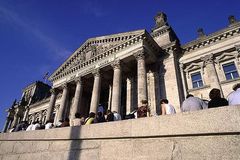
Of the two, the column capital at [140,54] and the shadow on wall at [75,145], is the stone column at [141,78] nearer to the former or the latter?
the column capital at [140,54]

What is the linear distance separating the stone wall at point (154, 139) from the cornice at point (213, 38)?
17974mm

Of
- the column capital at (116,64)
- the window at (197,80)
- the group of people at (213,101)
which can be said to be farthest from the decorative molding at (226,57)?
the group of people at (213,101)

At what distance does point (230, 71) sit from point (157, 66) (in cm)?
760

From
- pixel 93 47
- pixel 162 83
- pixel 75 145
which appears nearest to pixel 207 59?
pixel 162 83

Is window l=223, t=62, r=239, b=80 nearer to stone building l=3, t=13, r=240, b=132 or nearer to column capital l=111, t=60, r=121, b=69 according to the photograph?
stone building l=3, t=13, r=240, b=132

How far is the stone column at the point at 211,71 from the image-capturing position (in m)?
17.4

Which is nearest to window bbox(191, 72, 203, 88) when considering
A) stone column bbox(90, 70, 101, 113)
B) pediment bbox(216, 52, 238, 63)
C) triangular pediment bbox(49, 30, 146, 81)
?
pediment bbox(216, 52, 238, 63)

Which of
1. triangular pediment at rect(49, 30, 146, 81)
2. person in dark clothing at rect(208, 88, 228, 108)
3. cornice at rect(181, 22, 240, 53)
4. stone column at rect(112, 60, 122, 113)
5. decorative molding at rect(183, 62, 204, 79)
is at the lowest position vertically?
person in dark clothing at rect(208, 88, 228, 108)

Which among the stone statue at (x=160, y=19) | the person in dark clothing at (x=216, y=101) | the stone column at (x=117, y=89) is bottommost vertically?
the person in dark clothing at (x=216, y=101)

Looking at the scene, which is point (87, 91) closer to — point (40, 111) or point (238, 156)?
point (40, 111)

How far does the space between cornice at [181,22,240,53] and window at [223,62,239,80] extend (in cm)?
309

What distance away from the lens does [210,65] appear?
Answer: 18.7 metres

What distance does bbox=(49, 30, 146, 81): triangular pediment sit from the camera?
2183 cm

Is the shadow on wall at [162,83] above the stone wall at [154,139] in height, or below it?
above
